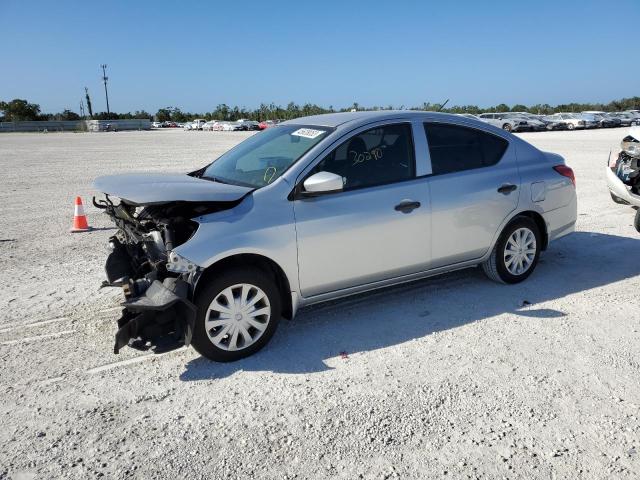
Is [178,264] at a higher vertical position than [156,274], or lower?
higher

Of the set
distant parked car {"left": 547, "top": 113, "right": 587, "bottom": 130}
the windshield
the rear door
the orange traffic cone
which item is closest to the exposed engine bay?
the windshield

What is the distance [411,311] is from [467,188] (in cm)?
127

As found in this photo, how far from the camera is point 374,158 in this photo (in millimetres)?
4809

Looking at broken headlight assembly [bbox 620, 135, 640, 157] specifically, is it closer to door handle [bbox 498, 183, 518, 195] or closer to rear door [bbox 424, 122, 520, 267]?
rear door [bbox 424, 122, 520, 267]

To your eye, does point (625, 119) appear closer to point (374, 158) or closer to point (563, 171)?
point (563, 171)

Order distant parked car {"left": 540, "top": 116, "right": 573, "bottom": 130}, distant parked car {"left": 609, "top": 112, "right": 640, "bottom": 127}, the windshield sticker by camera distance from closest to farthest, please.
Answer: the windshield sticker
distant parked car {"left": 540, "top": 116, "right": 573, "bottom": 130}
distant parked car {"left": 609, "top": 112, "right": 640, "bottom": 127}

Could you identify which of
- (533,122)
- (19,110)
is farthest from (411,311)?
(19,110)

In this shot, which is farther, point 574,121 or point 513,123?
point 574,121

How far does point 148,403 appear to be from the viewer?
362cm

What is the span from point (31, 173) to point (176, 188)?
15484 mm

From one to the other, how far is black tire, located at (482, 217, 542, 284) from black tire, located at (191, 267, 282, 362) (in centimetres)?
245

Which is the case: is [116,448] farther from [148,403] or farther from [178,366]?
[178,366]

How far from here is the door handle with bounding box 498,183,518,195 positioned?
17.8 feet

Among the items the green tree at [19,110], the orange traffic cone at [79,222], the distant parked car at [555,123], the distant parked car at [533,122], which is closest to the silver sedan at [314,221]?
the orange traffic cone at [79,222]
